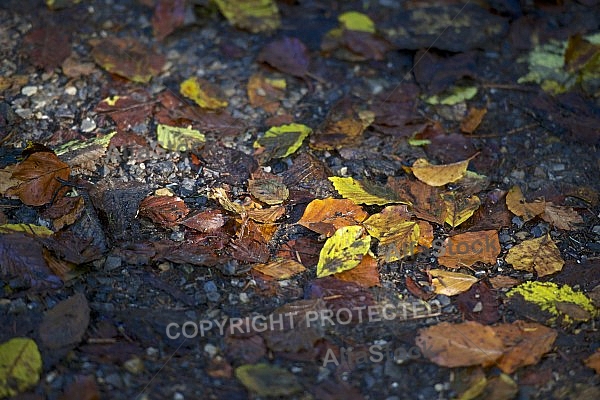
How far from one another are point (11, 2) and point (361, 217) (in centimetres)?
157

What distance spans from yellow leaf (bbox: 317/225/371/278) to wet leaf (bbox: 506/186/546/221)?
1.51 feet

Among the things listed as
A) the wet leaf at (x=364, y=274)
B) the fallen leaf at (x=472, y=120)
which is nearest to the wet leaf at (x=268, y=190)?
the wet leaf at (x=364, y=274)

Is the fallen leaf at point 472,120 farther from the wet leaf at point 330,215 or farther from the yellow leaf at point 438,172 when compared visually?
the wet leaf at point 330,215

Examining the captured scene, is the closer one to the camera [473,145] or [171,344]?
[171,344]

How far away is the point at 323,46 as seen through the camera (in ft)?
8.38

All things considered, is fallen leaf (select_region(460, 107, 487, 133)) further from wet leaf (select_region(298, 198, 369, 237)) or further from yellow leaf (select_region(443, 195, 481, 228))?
wet leaf (select_region(298, 198, 369, 237))

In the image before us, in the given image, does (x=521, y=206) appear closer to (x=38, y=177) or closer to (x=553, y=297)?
(x=553, y=297)

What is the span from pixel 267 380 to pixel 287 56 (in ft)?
4.23

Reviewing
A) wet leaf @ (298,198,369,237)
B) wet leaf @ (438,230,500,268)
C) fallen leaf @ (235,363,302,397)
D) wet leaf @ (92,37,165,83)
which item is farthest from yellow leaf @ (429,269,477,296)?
wet leaf @ (92,37,165,83)

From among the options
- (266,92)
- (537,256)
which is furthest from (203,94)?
(537,256)

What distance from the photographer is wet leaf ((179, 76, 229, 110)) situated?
232 centimetres

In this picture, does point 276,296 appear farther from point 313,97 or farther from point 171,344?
point 313,97

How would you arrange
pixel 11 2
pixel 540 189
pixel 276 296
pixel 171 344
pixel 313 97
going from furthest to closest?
1. pixel 11 2
2. pixel 313 97
3. pixel 540 189
4. pixel 276 296
5. pixel 171 344

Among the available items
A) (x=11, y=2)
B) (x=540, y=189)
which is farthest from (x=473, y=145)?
(x=11, y=2)
